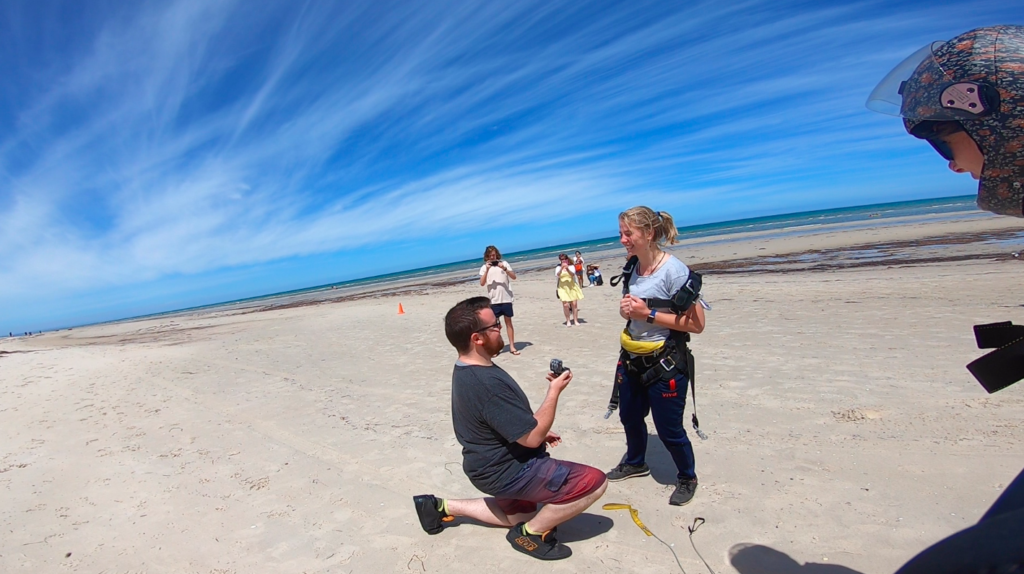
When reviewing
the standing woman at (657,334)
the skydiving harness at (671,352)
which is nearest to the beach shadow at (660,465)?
the standing woman at (657,334)

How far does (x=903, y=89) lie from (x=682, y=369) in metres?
2.41

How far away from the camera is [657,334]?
346 cm

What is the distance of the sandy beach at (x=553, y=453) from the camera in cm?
324

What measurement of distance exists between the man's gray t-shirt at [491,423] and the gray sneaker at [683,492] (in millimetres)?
1164

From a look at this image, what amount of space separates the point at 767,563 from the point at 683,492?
0.76 metres

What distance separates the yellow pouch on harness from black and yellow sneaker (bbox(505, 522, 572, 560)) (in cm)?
134

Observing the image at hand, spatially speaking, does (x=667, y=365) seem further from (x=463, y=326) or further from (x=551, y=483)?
(x=463, y=326)

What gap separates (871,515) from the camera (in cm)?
321

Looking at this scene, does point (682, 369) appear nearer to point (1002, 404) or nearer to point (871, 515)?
point (871, 515)

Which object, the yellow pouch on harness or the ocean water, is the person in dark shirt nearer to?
the yellow pouch on harness

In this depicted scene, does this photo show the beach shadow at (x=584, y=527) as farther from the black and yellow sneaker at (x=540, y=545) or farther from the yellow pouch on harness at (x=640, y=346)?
the yellow pouch on harness at (x=640, y=346)

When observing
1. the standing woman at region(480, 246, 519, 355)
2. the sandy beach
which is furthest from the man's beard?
the standing woman at region(480, 246, 519, 355)

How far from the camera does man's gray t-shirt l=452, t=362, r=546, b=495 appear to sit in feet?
9.77

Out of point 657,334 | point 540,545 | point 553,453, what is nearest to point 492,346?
point 657,334
